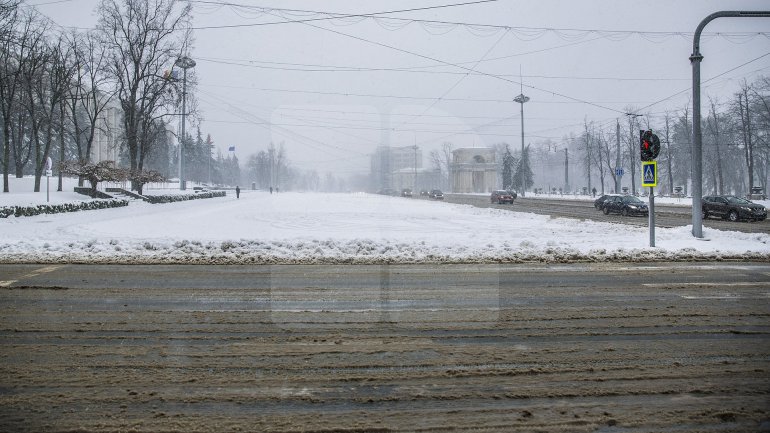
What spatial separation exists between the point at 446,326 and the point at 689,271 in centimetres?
706

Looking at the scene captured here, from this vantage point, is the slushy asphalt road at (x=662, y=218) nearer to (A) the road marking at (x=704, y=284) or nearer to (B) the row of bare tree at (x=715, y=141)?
(A) the road marking at (x=704, y=284)

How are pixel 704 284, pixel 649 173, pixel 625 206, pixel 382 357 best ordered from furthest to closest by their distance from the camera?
pixel 625 206 < pixel 649 173 < pixel 704 284 < pixel 382 357

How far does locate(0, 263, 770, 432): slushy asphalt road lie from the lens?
338 cm

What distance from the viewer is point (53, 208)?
2588 centimetres

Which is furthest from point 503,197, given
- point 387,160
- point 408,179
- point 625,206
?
point 387,160

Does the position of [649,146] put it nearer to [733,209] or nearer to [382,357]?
[382,357]

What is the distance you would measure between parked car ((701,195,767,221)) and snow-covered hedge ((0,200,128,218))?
37.3 meters

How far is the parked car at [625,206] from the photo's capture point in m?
34.1

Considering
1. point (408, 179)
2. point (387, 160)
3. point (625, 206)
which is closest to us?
point (387, 160)

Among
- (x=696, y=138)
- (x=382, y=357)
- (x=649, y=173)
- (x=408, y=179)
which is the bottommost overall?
(x=382, y=357)

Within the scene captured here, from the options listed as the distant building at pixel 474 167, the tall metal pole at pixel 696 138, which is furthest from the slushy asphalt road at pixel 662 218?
the distant building at pixel 474 167

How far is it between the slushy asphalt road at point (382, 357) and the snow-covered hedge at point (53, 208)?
18186mm

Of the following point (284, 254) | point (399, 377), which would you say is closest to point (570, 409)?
point (399, 377)

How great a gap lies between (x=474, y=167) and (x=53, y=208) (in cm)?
6533
